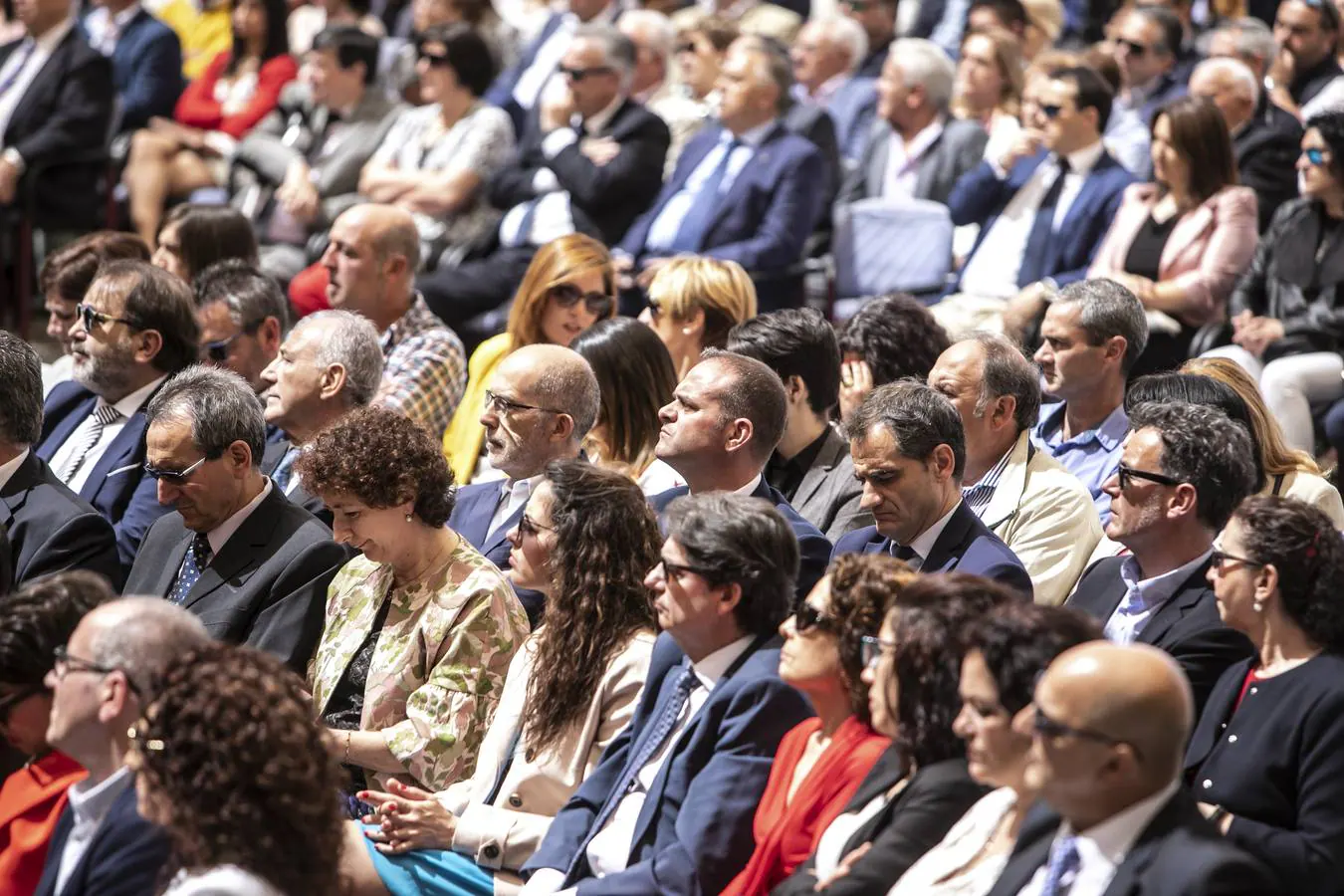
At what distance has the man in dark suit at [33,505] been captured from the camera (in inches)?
172

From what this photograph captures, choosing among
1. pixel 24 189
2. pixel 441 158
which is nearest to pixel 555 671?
pixel 441 158

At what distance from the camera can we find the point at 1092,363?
4.95 metres

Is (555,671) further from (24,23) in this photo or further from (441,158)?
(24,23)

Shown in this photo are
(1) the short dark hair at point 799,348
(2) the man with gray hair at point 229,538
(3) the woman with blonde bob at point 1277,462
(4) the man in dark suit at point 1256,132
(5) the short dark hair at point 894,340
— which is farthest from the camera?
(4) the man in dark suit at point 1256,132

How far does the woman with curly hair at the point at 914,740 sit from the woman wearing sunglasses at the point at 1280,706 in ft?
1.72

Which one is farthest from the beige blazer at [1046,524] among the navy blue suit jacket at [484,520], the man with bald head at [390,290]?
the man with bald head at [390,290]

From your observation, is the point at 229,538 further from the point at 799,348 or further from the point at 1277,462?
the point at 1277,462

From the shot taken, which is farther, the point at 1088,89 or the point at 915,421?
the point at 1088,89

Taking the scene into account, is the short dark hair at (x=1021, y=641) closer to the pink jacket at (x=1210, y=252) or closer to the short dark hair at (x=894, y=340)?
the short dark hair at (x=894, y=340)

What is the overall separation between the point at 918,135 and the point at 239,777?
5.18m

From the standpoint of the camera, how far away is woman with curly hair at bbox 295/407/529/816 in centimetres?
385

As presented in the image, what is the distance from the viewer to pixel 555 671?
3.63 metres

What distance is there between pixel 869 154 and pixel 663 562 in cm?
442

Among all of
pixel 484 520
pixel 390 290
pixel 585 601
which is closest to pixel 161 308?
pixel 390 290
